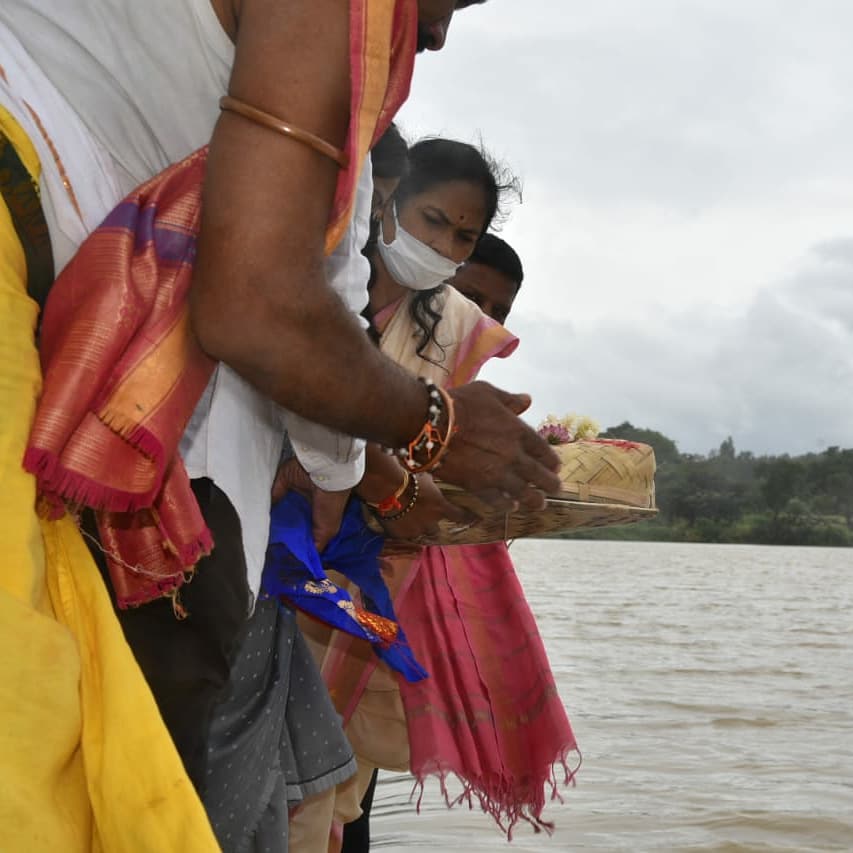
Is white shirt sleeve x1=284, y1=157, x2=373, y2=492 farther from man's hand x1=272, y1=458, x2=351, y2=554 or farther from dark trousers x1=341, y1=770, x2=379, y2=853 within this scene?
dark trousers x1=341, y1=770, x2=379, y2=853

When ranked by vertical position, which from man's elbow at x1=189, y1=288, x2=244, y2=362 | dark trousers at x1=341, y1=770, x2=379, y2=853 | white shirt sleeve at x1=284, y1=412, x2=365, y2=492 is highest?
man's elbow at x1=189, y1=288, x2=244, y2=362

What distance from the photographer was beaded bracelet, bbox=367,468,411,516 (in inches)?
83.3

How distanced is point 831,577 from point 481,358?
Result: 2652 centimetres

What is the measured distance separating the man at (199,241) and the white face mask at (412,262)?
1.78 m

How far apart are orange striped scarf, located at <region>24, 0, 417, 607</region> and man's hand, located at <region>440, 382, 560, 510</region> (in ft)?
1.11

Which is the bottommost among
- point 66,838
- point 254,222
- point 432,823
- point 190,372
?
point 432,823

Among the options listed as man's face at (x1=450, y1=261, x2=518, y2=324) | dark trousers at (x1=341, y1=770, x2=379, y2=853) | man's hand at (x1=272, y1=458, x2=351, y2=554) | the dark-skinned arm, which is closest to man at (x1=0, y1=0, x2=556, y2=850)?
the dark-skinned arm

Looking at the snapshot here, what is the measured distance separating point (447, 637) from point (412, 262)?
104cm

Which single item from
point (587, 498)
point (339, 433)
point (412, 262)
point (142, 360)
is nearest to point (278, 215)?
point (142, 360)

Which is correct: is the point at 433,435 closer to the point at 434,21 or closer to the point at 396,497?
the point at 434,21

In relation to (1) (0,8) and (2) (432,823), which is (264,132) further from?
(2) (432,823)

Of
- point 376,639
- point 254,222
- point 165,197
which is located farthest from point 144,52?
point 376,639

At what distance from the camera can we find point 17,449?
119 centimetres

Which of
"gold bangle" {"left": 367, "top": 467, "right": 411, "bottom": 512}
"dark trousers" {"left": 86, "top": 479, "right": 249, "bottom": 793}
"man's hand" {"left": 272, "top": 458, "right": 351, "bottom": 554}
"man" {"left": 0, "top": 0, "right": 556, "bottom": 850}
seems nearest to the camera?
"man" {"left": 0, "top": 0, "right": 556, "bottom": 850}
